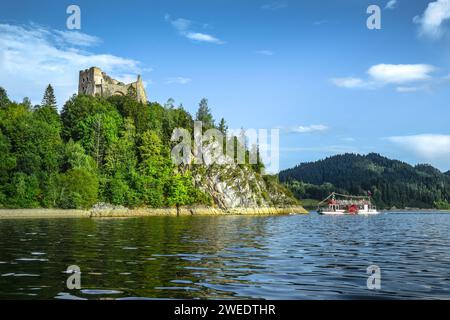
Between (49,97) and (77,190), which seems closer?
(77,190)

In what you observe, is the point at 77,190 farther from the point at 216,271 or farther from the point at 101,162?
the point at 216,271

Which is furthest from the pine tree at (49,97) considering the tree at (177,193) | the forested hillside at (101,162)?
the tree at (177,193)

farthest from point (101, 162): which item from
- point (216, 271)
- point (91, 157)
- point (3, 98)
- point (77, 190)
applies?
point (216, 271)

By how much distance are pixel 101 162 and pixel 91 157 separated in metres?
11.2

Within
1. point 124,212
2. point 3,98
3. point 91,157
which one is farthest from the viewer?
point 3,98

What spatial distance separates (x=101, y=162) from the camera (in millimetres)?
151125

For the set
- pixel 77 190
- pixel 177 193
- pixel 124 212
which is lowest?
pixel 124 212

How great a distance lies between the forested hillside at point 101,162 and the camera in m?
119

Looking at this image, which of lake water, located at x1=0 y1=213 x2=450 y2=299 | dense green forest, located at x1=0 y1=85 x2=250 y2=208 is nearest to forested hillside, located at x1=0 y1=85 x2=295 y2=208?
dense green forest, located at x1=0 y1=85 x2=250 y2=208

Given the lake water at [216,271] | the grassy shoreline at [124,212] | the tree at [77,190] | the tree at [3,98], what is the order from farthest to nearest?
the tree at [3,98], the tree at [77,190], the grassy shoreline at [124,212], the lake water at [216,271]

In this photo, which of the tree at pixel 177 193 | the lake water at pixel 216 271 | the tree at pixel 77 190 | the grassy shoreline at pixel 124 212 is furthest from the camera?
the tree at pixel 177 193

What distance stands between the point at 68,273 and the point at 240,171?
156 m

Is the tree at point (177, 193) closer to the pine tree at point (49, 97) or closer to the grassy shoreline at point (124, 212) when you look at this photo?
the grassy shoreline at point (124, 212)

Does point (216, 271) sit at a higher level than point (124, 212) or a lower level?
higher
